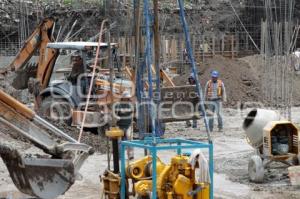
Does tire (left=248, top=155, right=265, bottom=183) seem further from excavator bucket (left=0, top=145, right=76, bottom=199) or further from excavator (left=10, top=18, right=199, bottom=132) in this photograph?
excavator (left=10, top=18, right=199, bottom=132)

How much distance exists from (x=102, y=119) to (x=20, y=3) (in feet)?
57.1

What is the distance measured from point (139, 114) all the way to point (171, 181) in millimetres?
3295

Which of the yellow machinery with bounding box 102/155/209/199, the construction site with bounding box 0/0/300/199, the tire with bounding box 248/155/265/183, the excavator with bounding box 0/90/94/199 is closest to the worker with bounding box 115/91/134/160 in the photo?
the construction site with bounding box 0/0/300/199

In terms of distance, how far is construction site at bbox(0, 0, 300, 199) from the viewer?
7.04 metres

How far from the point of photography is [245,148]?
13.3 meters

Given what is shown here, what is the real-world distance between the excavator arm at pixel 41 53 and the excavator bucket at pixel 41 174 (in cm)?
831

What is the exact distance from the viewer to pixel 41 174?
7156 millimetres

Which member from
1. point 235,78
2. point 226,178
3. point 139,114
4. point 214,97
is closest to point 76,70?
point 214,97

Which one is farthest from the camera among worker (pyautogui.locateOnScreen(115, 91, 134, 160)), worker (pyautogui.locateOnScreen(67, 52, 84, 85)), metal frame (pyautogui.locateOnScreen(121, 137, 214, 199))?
worker (pyautogui.locateOnScreen(67, 52, 84, 85))

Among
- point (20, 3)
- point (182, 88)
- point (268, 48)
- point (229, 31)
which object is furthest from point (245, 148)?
point (229, 31)

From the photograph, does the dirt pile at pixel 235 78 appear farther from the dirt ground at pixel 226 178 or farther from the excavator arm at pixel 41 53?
the dirt ground at pixel 226 178

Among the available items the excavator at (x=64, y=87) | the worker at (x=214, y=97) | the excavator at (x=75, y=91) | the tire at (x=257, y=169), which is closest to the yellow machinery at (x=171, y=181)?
the tire at (x=257, y=169)

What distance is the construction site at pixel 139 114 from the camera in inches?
277

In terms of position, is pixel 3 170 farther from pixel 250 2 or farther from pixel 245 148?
pixel 250 2
